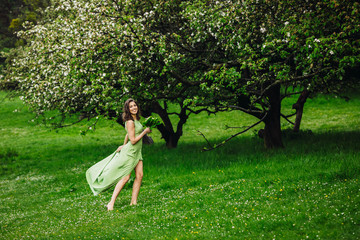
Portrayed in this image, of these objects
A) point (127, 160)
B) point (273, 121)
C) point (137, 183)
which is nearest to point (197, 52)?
point (273, 121)

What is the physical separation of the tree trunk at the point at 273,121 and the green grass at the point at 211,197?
2.43ft

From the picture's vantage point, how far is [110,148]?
75.2ft

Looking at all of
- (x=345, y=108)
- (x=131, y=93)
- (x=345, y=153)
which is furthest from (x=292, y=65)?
(x=345, y=108)

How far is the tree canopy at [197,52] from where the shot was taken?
10531 millimetres

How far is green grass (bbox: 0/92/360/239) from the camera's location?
6.80 metres

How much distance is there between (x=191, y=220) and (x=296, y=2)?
7.77 meters

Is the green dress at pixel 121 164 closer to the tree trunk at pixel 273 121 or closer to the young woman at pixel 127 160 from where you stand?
the young woman at pixel 127 160

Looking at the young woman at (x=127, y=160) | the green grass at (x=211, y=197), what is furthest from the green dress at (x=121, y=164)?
the green grass at (x=211, y=197)

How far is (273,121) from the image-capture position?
14.6 meters

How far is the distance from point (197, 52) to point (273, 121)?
418 cm

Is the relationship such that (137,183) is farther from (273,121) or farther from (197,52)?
(273,121)

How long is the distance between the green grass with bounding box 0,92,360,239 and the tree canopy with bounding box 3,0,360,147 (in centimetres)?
234

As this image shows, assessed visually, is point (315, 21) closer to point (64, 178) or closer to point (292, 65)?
point (292, 65)

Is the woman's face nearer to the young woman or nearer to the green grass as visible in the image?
the young woman
